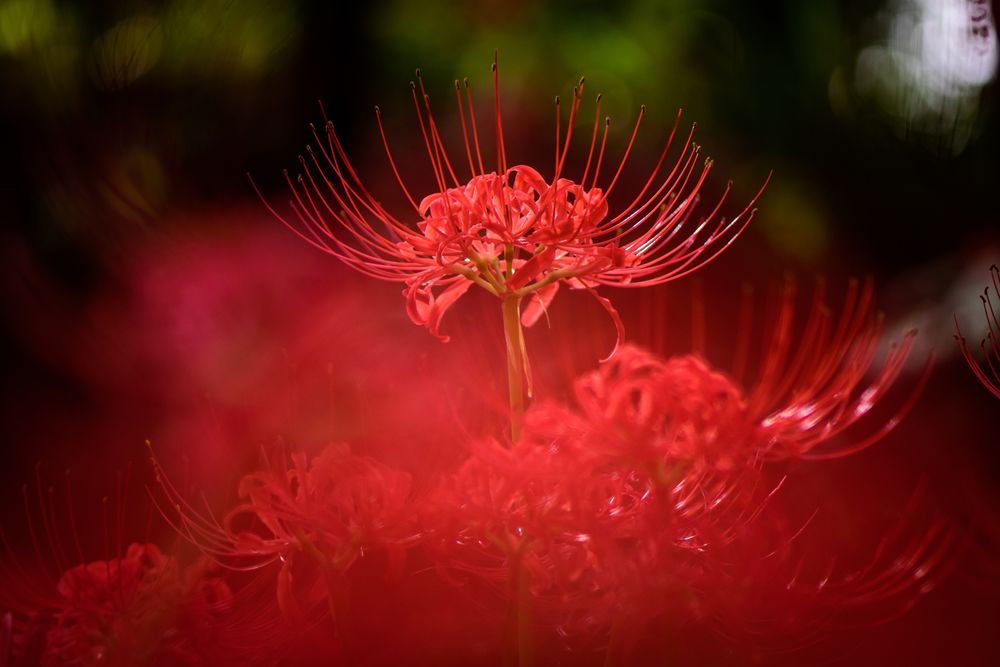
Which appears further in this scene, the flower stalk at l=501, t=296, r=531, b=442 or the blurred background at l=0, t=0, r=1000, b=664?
the blurred background at l=0, t=0, r=1000, b=664

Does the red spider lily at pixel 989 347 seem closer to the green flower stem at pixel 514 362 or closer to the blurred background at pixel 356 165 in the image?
the blurred background at pixel 356 165

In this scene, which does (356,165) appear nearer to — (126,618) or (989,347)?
(126,618)

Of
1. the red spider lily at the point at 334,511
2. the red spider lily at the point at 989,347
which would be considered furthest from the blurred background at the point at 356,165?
the red spider lily at the point at 334,511

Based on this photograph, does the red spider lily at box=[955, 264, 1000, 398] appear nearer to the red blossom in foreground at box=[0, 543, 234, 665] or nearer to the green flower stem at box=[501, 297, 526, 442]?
the green flower stem at box=[501, 297, 526, 442]

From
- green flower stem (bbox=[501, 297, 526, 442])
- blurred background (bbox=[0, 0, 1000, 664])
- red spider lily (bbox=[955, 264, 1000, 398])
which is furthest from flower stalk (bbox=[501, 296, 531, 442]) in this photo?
red spider lily (bbox=[955, 264, 1000, 398])

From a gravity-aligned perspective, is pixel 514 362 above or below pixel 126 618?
above

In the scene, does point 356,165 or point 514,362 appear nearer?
point 514,362

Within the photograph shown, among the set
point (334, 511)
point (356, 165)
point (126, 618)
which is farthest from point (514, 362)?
point (356, 165)

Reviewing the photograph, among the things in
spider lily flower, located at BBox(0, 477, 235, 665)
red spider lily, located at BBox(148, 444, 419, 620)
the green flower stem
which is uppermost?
the green flower stem

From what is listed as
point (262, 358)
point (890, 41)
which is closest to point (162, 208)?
→ point (262, 358)
